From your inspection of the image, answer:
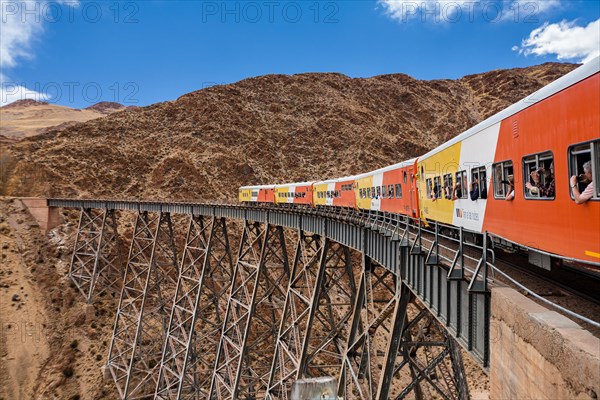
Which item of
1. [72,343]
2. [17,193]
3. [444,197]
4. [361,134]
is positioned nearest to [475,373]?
[444,197]

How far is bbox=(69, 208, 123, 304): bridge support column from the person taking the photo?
2762cm

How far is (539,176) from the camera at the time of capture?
210 inches

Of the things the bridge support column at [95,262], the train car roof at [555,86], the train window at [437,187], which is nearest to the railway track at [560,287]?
the train car roof at [555,86]

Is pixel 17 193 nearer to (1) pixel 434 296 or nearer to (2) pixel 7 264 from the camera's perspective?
(2) pixel 7 264

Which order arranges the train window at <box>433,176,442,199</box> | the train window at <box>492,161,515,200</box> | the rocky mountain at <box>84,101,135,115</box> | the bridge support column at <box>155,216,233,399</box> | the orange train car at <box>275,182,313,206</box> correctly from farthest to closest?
1. the rocky mountain at <box>84,101,135,115</box>
2. the orange train car at <box>275,182,313,206</box>
3. the bridge support column at <box>155,216,233,399</box>
4. the train window at <box>433,176,442,199</box>
5. the train window at <box>492,161,515,200</box>

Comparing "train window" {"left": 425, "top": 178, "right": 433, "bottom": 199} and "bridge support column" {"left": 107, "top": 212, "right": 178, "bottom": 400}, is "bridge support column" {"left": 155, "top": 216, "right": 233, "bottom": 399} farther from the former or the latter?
"train window" {"left": 425, "top": 178, "right": 433, "bottom": 199}

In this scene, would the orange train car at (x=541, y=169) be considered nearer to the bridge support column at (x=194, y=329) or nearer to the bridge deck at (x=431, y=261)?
the bridge deck at (x=431, y=261)

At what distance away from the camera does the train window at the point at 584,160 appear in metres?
4.21

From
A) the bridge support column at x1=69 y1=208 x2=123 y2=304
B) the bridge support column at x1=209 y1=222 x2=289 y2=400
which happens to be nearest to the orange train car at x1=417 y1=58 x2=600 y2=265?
the bridge support column at x1=209 y1=222 x2=289 y2=400

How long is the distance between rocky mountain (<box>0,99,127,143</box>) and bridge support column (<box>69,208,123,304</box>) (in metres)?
71.4

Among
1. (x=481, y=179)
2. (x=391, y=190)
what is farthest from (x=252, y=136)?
(x=481, y=179)

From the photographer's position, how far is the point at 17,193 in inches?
1511

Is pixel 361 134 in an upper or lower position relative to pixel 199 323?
upper

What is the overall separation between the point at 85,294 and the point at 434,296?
91.1 feet
